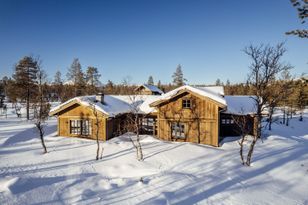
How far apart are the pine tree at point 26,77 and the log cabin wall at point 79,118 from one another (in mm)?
16460

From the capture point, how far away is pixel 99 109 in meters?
20.2

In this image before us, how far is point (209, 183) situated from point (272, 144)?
12.4 metres

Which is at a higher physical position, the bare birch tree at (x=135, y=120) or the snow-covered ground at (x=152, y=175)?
the bare birch tree at (x=135, y=120)

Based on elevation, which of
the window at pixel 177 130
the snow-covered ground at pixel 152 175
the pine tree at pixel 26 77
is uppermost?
the pine tree at pixel 26 77

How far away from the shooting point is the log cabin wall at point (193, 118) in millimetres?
18531

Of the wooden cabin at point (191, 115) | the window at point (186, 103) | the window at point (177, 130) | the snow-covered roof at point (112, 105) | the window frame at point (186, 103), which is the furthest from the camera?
the snow-covered roof at point (112, 105)

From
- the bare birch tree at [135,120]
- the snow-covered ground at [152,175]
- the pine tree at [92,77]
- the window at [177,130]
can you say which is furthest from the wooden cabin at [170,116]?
the pine tree at [92,77]

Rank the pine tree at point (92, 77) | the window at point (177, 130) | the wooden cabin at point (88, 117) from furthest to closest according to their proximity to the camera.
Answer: the pine tree at point (92, 77), the wooden cabin at point (88, 117), the window at point (177, 130)

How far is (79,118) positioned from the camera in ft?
70.9

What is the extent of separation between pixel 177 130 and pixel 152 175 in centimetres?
931

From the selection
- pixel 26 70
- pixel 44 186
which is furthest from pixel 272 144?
pixel 26 70

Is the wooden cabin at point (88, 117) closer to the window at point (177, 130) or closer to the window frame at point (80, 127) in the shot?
the window frame at point (80, 127)

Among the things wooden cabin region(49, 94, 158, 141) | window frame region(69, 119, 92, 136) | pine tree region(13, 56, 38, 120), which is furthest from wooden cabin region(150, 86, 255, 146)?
pine tree region(13, 56, 38, 120)

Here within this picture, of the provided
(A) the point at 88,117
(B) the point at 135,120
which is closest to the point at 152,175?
(B) the point at 135,120
